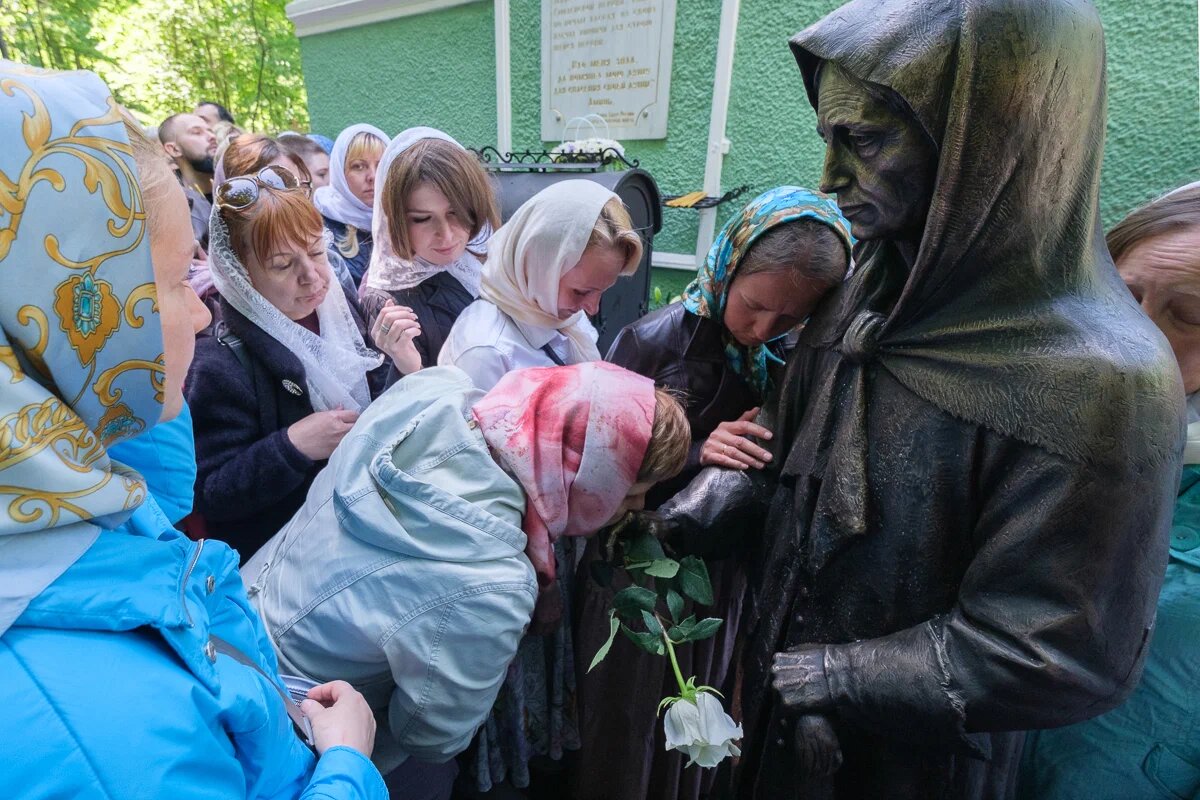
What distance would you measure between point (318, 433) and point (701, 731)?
1337 mm

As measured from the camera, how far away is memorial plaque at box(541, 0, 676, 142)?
3.98 m

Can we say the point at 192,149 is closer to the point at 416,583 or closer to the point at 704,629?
the point at 416,583

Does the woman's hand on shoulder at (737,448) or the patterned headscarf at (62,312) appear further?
the woman's hand on shoulder at (737,448)

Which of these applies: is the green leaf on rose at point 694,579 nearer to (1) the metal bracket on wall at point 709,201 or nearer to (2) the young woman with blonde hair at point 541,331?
(2) the young woman with blonde hair at point 541,331

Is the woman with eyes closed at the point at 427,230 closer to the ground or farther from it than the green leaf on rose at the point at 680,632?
farther from it

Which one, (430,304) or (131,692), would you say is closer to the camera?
(131,692)

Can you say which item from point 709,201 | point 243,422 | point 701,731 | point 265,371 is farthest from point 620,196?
point 701,731

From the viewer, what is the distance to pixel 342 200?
3.26m

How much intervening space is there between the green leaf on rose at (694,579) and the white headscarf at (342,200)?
2.75 metres

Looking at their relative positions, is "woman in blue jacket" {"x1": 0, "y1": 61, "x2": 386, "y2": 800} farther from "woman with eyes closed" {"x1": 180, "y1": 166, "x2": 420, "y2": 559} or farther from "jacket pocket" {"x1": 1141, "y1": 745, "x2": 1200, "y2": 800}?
"jacket pocket" {"x1": 1141, "y1": 745, "x2": 1200, "y2": 800}

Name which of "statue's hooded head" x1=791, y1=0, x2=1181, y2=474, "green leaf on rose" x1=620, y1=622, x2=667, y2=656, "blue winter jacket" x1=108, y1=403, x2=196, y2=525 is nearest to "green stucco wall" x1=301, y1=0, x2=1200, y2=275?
"statue's hooded head" x1=791, y1=0, x2=1181, y2=474

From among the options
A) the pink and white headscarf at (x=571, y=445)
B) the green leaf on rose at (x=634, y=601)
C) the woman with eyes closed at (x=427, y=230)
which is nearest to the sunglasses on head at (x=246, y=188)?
the woman with eyes closed at (x=427, y=230)

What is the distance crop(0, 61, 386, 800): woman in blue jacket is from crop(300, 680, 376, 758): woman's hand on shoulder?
0.28 metres

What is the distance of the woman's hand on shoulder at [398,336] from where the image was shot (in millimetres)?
2125
